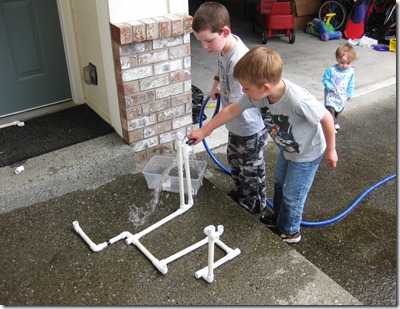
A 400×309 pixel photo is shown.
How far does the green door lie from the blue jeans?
217cm

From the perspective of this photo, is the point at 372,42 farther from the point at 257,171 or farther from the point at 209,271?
the point at 209,271

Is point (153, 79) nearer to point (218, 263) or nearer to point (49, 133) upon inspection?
point (49, 133)

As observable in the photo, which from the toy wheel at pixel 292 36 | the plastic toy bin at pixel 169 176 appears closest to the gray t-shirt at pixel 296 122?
the plastic toy bin at pixel 169 176

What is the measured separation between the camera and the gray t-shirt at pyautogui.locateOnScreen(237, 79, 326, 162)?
7.18 feet

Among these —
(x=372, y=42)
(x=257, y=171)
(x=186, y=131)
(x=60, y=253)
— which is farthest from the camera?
(x=372, y=42)

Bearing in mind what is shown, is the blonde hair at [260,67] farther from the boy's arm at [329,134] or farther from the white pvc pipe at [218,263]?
the white pvc pipe at [218,263]

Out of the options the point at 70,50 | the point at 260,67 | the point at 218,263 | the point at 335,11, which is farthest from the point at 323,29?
the point at 218,263

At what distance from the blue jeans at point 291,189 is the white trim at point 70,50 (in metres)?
2.05

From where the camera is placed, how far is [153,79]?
3092 mm

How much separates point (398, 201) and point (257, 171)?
3.85ft

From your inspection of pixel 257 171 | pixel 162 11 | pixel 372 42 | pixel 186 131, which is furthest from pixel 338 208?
pixel 372 42

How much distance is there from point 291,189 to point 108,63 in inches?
63.0

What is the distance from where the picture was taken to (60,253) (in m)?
2.48

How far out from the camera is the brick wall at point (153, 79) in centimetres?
289
